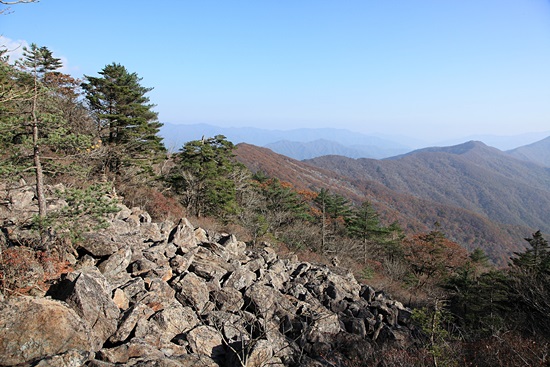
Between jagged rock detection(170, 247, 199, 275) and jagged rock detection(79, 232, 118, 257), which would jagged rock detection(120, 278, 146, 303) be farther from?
jagged rock detection(170, 247, 199, 275)

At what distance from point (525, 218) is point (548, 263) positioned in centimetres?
15013

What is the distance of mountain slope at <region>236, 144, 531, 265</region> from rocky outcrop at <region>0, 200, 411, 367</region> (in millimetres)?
62336

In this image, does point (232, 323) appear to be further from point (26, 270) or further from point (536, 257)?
point (536, 257)

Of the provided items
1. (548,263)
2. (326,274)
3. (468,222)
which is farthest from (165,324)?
(468,222)

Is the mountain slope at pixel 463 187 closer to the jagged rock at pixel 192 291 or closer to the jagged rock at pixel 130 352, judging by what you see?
the jagged rock at pixel 192 291

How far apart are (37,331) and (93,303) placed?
4.35 ft

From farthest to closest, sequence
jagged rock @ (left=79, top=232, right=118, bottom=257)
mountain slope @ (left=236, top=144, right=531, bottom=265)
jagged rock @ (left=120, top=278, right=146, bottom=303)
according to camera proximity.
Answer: mountain slope @ (left=236, top=144, right=531, bottom=265)
jagged rock @ (left=79, top=232, right=118, bottom=257)
jagged rock @ (left=120, top=278, right=146, bottom=303)

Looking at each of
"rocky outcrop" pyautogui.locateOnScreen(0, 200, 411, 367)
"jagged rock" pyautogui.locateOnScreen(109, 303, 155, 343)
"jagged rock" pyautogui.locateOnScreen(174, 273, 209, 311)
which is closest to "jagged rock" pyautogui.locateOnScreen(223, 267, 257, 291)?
"rocky outcrop" pyautogui.locateOnScreen(0, 200, 411, 367)

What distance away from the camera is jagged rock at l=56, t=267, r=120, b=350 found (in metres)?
6.32

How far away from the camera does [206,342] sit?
7.36 m

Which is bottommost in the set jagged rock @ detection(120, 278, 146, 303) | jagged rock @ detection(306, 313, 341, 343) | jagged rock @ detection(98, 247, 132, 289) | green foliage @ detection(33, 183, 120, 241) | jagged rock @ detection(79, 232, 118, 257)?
jagged rock @ detection(306, 313, 341, 343)

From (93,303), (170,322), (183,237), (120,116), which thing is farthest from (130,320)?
(120,116)

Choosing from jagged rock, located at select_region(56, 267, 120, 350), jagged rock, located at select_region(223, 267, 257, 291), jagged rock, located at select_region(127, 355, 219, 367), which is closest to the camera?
jagged rock, located at select_region(127, 355, 219, 367)

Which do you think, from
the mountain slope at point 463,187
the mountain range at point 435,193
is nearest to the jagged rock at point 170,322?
the mountain range at point 435,193
